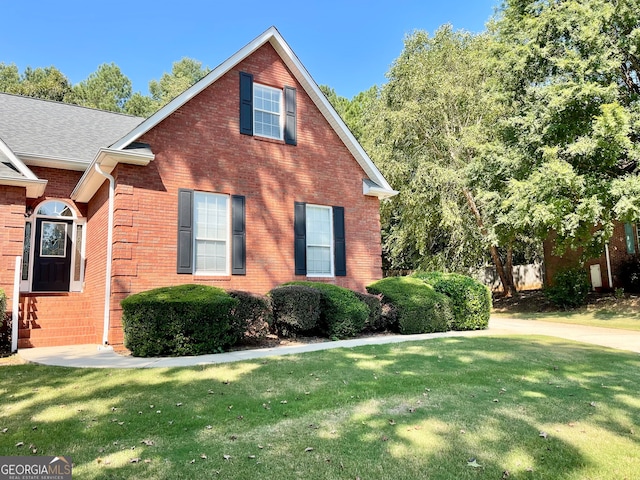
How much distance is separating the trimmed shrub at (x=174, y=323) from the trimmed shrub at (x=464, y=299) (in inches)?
252

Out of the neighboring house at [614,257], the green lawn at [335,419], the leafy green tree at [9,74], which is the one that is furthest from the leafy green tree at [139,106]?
the green lawn at [335,419]

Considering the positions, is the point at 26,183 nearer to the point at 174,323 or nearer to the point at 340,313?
the point at 174,323

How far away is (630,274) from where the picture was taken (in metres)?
18.6

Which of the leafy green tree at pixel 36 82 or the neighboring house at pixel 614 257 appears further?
the leafy green tree at pixel 36 82

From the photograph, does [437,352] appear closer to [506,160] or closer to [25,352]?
[25,352]

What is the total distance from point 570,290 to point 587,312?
1.31 m

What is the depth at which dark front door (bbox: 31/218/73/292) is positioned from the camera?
1188 cm

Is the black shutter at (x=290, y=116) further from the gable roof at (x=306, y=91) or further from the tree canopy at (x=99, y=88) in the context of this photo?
the tree canopy at (x=99, y=88)

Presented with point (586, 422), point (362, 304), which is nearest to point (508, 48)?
point (362, 304)

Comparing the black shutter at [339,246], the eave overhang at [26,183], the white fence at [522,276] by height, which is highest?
the eave overhang at [26,183]

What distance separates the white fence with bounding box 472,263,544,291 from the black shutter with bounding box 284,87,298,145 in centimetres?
1688

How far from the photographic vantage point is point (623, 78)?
53.6 feet

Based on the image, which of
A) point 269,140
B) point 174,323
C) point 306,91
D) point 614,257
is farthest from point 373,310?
point 614,257

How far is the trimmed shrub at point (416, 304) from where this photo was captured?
35.2ft
